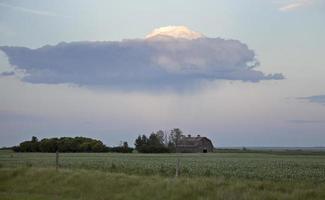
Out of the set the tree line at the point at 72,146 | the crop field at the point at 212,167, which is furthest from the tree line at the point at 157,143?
the crop field at the point at 212,167

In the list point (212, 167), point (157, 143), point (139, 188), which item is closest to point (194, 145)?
point (157, 143)

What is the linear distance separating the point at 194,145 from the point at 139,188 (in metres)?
133

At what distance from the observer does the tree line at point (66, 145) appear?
121m

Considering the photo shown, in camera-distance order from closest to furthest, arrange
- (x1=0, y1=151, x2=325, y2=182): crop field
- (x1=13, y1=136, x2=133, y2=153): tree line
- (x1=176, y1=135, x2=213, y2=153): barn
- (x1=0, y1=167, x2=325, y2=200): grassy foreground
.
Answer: (x1=0, y1=167, x2=325, y2=200): grassy foreground, (x1=0, y1=151, x2=325, y2=182): crop field, (x1=13, y1=136, x2=133, y2=153): tree line, (x1=176, y1=135, x2=213, y2=153): barn

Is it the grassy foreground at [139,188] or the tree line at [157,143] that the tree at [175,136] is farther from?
the grassy foreground at [139,188]

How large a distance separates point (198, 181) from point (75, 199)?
5079 millimetres

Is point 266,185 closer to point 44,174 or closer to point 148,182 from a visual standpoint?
point 148,182

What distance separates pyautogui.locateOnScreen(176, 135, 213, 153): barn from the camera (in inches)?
5960

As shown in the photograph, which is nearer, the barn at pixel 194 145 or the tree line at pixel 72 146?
the tree line at pixel 72 146

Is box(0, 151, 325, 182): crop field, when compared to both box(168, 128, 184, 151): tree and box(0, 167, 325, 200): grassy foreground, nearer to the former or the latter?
box(0, 167, 325, 200): grassy foreground

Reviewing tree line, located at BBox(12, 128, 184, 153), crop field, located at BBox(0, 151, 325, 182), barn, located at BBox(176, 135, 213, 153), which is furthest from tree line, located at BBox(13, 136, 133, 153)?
crop field, located at BBox(0, 151, 325, 182)

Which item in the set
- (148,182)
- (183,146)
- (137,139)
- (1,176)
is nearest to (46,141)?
(137,139)

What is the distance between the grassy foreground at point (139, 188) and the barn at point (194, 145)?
126m

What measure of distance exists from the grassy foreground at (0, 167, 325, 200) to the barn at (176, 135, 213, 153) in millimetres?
126001
